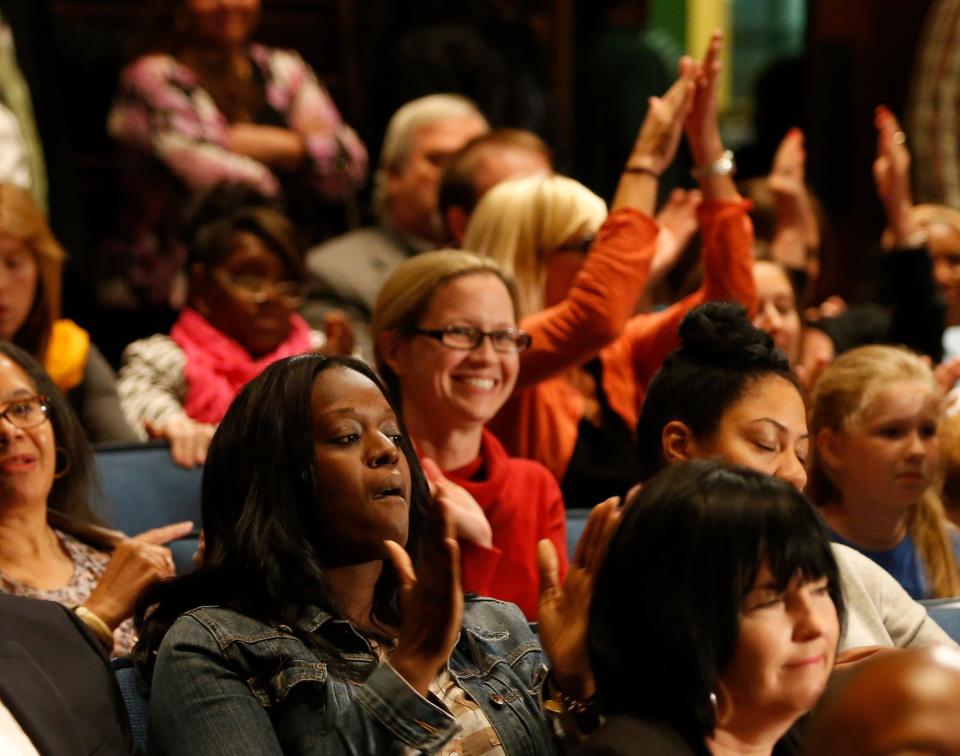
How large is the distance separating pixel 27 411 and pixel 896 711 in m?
1.55

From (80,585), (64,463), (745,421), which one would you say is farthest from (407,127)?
(745,421)

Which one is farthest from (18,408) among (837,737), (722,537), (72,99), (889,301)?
(72,99)

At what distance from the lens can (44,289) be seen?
124 inches

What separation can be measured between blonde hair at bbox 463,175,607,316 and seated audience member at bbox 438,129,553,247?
0.33 meters

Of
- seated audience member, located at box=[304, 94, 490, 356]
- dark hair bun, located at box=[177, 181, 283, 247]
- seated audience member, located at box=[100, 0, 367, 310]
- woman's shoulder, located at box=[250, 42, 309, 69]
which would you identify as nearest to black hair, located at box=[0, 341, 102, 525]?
dark hair bun, located at box=[177, 181, 283, 247]

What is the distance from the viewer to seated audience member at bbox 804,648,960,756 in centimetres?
130

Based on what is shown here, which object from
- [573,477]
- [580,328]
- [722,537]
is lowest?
[573,477]

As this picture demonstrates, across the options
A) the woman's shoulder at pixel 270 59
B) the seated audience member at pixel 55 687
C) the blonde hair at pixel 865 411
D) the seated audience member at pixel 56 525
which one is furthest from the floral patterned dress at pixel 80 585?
the woman's shoulder at pixel 270 59

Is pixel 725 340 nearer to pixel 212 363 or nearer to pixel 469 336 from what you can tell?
pixel 469 336

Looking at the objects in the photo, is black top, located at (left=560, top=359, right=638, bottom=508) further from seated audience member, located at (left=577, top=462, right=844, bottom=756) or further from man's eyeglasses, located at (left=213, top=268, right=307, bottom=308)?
seated audience member, located at (left=577, top=462, right=844, bottom=756)

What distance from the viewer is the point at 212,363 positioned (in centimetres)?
339

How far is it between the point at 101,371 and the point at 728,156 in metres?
1.32

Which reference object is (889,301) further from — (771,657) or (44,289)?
(771,657)

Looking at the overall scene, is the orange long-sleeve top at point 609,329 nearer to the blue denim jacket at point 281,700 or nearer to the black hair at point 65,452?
the black hair at point 65,452
